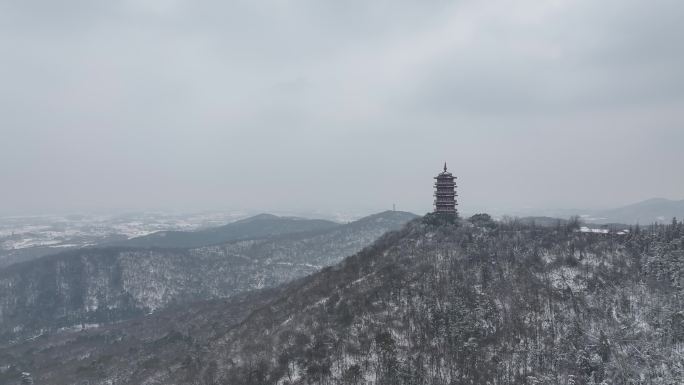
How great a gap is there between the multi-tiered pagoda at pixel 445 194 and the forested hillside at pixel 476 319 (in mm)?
6957

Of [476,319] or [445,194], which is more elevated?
[445,194]

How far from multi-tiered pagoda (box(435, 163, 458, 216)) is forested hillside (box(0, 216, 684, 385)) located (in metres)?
6.96

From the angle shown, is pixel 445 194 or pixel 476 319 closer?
pixel 476 319

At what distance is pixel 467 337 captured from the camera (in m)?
76.4

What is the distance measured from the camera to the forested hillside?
227 feet

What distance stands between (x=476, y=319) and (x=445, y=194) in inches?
2064

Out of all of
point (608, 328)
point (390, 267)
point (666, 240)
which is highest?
point (666, 240)

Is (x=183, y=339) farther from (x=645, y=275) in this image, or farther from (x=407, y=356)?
(x=645, y=275)

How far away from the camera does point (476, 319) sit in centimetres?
7969

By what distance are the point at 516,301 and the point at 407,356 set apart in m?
27.7

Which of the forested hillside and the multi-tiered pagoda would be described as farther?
the multi-tiered pagoda

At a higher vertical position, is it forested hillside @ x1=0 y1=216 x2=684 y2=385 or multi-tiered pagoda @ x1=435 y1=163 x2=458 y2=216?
multi-tiered pagoda @ x1=435 y1=163 x2=458 y2=216

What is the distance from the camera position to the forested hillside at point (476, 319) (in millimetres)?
69312

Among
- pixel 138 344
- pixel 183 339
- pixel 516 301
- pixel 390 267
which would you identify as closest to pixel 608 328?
pixel 516 301
